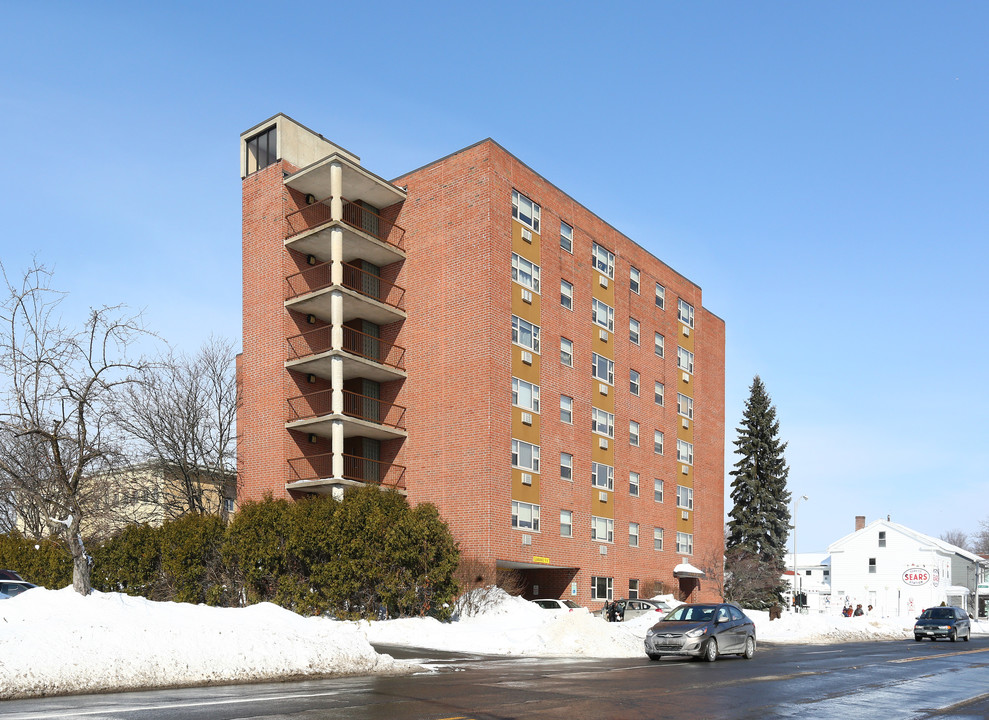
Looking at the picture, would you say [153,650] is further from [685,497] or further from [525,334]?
[685,497]

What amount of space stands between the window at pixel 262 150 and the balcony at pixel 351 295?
5.92 m

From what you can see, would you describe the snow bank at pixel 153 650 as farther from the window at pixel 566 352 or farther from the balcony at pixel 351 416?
the window at pixel 566 352

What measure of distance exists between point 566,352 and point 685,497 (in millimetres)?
15906

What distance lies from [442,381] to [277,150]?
540 inches

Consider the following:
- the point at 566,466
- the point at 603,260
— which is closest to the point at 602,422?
the point at 566,466

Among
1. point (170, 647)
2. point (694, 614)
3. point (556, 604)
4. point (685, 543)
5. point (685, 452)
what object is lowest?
point (556, 604)

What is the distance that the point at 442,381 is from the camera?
1618 inches

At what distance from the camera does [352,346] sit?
4350 cm

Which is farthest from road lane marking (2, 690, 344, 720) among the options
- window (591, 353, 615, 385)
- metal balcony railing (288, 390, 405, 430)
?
window (591, 353, 615, 385)

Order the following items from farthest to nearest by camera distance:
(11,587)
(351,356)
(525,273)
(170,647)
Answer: (525,273)
(351,356)
(11,587)
(170,647)

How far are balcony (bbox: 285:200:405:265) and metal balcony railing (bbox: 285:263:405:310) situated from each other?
2.61 feet

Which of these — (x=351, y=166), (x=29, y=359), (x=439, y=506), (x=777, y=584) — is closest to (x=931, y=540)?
(x=777, y=584)

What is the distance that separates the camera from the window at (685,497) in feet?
183

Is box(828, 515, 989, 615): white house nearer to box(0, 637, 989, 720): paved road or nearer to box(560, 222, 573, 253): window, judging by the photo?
box(560, 222, 573, 253): window
